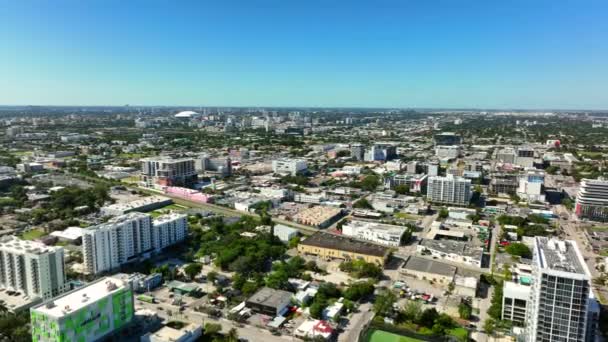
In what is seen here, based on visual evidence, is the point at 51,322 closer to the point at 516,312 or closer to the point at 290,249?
the point at 290,249

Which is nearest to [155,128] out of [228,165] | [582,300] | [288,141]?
[288,141]

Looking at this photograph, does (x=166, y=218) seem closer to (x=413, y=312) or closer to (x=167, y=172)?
(x=413, y=312)

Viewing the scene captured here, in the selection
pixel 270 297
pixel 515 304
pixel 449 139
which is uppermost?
pixel 449 139

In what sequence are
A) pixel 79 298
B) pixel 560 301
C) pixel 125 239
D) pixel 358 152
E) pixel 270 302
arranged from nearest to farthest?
pixel 560 301, pixel 79 298, pixel 270 302, pixel 125 239, pixel 358 152

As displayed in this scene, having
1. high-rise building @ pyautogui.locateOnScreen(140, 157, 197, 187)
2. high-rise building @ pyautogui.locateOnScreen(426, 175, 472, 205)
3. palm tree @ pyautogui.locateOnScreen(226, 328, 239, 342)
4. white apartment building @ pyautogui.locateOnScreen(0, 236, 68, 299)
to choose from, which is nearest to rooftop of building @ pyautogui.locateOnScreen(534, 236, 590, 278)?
palm tree @ pyautogui.locateOnScreen(226, 328, 239, 342)

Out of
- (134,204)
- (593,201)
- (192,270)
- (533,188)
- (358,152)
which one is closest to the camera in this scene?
(192,270)

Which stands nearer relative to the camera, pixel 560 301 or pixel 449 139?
pixel 560 301

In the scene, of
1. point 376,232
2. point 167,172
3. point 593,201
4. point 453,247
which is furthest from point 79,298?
point 593,201
